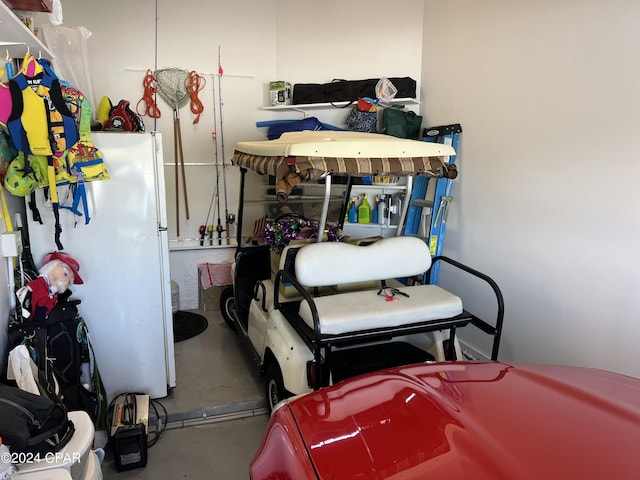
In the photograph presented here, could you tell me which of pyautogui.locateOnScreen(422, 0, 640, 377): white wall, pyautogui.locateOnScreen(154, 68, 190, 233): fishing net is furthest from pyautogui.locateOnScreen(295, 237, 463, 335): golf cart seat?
pyautogui.locateOnScreen(154, 68, 190, 233): fishing net

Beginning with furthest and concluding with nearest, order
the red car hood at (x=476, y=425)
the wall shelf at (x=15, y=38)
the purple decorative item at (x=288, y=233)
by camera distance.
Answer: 1. the purple decorative item at (x=288, y=233)
2. the wall shelf at (x=15, y=38)
3. the red car hood at (x=476, y=425)

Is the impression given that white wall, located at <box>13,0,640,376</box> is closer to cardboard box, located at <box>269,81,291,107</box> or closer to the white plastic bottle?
cardboard box, located at <box>269,81,291,107</box>

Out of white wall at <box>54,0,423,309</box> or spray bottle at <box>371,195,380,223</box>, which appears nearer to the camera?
white wall at <box>54,0,423,309</box>

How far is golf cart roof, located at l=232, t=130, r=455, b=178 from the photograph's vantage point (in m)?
2.46

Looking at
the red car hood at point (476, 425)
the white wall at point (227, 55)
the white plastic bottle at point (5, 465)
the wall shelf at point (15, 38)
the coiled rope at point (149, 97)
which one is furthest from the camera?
the coiled rope at point (149, 97)

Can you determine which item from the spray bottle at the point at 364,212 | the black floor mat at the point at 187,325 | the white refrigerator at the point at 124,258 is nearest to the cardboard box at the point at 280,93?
the spray bottle at the point at 364,212

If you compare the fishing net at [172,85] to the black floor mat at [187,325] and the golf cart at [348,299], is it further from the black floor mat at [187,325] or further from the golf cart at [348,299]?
the black floor mat at [187,325]

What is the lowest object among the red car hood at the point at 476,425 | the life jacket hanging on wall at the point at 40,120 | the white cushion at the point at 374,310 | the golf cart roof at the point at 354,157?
the white cushion at the point at 374,310

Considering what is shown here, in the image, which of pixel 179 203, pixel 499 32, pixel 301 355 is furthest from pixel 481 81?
pixel 179 203

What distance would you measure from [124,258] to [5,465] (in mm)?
1591

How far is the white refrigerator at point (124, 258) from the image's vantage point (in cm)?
274

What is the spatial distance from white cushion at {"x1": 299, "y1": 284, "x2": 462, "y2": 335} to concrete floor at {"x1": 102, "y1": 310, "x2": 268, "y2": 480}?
96cm

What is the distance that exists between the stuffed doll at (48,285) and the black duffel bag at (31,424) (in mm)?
824

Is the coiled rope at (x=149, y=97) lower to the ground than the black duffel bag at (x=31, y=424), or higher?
higher
